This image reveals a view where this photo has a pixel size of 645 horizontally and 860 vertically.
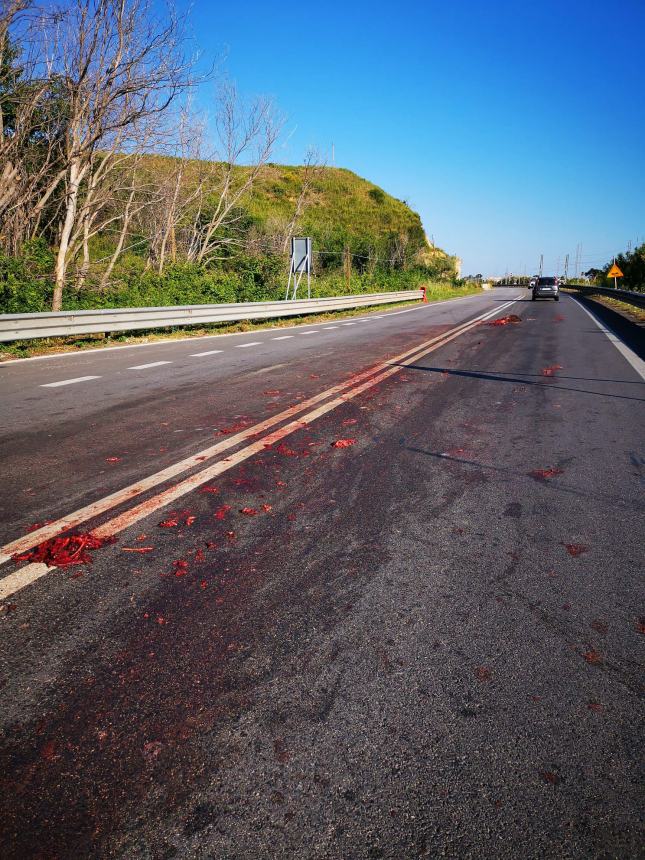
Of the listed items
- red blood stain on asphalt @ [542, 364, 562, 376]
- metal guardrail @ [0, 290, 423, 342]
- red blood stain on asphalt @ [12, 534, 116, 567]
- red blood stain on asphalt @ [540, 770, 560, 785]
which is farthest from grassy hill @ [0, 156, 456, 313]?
red blood stain on asphalt @ [540, 770, 560, 785]

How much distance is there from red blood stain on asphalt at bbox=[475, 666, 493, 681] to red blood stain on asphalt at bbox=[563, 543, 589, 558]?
1157 millimetres

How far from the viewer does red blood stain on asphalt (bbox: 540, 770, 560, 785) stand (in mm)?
1659

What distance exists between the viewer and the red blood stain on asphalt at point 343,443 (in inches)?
196

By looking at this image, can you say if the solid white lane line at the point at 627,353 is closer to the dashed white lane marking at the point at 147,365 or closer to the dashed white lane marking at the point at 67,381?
the dashed white lane marking at the point at 147,365

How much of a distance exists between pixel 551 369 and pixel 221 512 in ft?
25.6

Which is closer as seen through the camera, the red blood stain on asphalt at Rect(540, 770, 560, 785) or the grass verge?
the red blood stain on asphalt at Rect(540, 770, 560, 785)

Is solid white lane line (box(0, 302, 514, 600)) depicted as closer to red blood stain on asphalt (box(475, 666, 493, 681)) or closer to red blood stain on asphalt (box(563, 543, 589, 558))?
red blood stain on asphalt (box(475, 666, 493, 681))

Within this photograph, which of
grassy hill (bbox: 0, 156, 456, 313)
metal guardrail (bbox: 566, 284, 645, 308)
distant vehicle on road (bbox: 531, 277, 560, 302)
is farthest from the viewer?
distant vehicle on road (bbox: 531, 277, 560, 302)

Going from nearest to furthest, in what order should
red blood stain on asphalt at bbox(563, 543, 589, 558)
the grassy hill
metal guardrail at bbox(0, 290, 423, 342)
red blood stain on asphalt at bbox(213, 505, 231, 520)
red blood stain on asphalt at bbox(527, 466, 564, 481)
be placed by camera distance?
1. red blood stain on asphalt at bbox(563, 543, 589, 558)
2. red blood stain on asphalt at bbox(213, 505, 231, 520)
3. red blood stain on asphalt at bbox(527, 466, 564, 481)
4. metal guardrail at bbox(0, 290, 423, 342)
5. the grassy hill

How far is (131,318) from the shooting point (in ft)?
46.7

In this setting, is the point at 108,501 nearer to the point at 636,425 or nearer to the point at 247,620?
the point at 247,620

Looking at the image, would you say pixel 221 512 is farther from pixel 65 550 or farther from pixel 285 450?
pixel 285 450

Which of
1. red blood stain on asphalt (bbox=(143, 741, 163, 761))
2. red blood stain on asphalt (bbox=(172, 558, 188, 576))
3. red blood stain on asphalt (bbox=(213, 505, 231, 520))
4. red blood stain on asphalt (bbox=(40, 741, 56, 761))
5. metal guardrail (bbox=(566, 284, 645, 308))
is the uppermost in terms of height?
metal guardrail (bbox=(566, 284, 645, 308))

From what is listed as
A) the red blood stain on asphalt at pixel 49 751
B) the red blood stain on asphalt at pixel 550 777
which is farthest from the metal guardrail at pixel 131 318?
the red blood stain on asphalt at pixel 550 777
